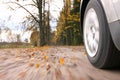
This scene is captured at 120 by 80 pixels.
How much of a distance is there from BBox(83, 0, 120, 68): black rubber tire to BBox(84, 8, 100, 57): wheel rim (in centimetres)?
15

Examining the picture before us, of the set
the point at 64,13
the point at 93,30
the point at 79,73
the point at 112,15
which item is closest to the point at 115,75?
the point at 79,73

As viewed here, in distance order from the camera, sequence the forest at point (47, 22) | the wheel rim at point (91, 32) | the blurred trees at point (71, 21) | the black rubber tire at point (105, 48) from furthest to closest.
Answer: the blurred trees at point (71, 21) < the forest at point (47, 22) < the wheel rim at point (91, 32) < the black rubber tire at point (105, 48)

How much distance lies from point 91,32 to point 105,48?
0.54m

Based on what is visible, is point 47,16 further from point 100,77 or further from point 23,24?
point 100,77

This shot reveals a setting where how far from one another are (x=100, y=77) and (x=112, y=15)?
1.85 ft

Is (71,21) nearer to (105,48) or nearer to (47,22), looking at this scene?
(47,22)

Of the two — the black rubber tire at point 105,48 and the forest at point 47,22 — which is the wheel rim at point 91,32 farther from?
the forest at point 47,22

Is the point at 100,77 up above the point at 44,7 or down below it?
below

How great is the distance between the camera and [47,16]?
1166 inches

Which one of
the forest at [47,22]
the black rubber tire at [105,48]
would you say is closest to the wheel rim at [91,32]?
the black rubber tire at [105,48]

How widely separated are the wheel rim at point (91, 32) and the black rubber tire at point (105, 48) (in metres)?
0.15

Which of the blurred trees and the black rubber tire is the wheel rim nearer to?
the black rubber tire

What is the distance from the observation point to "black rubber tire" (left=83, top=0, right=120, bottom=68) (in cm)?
273

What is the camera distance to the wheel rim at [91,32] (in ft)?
10.0
